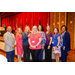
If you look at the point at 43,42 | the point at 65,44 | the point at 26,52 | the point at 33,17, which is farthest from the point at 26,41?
the point at 33,17

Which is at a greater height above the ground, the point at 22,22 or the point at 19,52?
the point at 22,22

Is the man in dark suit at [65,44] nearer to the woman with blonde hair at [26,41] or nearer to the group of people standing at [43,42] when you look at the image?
the group of people standing at [43,42]

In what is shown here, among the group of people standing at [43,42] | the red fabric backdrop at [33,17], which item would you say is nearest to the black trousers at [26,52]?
the group of people standing at [43,42]

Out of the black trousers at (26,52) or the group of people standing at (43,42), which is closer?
the group of people standing at (43,42)

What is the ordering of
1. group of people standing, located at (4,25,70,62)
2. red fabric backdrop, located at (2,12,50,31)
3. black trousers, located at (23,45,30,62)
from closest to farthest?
group of people standing, located at (4,25,70,62)
black trousers, located at (23,45,30,62)
red fabric backdrop, located at (2,12,50,31)

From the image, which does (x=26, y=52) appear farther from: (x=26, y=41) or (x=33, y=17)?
(x=33, y=17)

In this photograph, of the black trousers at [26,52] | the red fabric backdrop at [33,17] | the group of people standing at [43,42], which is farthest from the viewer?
the red fabric backdrop at [33,17]

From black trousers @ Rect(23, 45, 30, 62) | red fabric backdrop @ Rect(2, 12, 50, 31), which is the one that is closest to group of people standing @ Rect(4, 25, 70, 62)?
black trousers @ Rect(23, 45, 30, 62)

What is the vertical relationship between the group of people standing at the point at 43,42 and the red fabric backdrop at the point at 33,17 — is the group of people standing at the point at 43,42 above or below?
below

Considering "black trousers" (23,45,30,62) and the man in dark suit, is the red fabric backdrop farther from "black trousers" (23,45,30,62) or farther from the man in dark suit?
"black trousers" (23,45,30,62)
